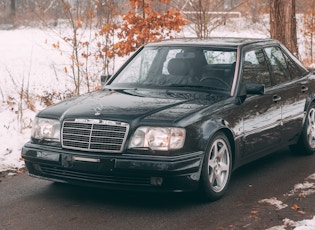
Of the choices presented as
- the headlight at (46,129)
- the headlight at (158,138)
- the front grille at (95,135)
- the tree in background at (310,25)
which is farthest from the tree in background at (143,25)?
the tree in background at (310,25)

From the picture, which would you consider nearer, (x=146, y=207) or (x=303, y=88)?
(x=146, y=207)

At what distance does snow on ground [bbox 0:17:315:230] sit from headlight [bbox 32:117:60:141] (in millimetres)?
1637

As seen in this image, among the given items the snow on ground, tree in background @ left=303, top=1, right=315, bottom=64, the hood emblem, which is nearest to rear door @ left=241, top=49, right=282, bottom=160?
the snow on ground

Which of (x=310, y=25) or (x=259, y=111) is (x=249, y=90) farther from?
(x=310, y=25)

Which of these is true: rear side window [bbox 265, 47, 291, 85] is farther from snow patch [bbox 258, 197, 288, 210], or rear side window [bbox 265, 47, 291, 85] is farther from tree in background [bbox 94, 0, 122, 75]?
tree in background [bbox 94, 0, 122, 75]

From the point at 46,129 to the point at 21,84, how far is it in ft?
37.6

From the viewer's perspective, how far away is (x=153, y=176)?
5824 mm

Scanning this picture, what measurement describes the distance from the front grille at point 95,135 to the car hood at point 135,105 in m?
0.07

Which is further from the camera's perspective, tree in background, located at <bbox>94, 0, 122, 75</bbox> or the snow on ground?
tree in background, located at <bbox>94, 0, 122, 75</bbox>

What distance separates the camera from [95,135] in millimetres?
5984

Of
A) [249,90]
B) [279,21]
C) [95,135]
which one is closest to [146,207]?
[95,135]

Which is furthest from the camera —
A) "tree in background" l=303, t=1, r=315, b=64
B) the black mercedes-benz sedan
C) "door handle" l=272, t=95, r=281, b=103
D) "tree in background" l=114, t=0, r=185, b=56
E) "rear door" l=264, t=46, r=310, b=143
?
"tree in background" l=303, t=1, r=315, b=64

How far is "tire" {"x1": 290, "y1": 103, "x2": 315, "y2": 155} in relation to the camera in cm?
858

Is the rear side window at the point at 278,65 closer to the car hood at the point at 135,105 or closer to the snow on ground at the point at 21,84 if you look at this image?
the snow on ground at the point at 21,84
